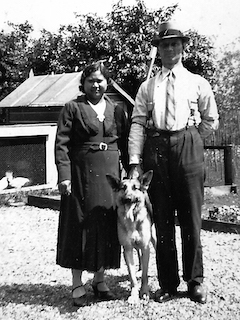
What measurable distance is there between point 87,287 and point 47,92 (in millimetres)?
13372

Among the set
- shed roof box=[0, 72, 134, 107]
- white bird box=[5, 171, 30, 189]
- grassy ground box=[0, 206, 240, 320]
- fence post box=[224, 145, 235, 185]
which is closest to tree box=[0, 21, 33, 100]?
shed roof box=[0, 72, 134, 107]

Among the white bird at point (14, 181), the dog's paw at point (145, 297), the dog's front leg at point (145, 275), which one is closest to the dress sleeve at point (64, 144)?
the dog's front leg at point (145, 275)

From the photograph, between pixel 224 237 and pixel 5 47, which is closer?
pixel 224 237

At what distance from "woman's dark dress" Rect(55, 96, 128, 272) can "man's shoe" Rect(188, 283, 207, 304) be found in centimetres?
70

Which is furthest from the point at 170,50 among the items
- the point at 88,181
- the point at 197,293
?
the point at 197,293

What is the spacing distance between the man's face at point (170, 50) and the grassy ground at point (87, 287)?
2087 millimetres

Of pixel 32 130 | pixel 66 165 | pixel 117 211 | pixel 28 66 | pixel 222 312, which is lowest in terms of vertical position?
pixel 222 312

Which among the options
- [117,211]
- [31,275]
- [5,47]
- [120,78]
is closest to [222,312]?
[117,211]

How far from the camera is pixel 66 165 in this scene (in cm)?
412

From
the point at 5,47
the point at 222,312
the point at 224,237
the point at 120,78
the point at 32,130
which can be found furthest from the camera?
the point at 5,47

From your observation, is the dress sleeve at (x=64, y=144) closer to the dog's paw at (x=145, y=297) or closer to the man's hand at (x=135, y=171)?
the man's hand at (x=135, y=171)

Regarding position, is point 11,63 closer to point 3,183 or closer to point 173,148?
point 3,183

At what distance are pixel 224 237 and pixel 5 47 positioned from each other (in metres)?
25.3

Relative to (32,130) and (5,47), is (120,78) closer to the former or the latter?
(5,47)
